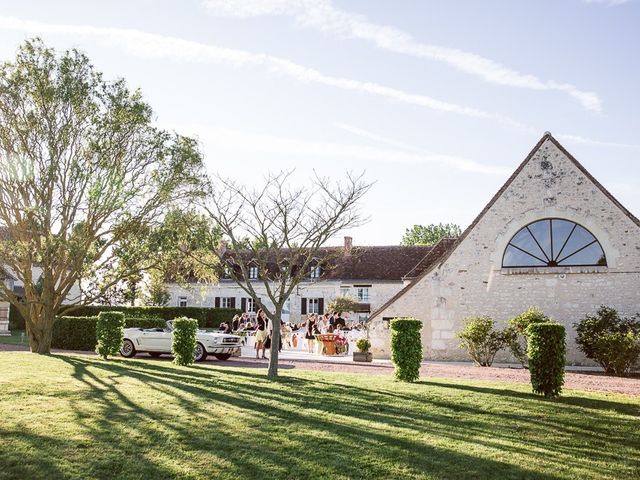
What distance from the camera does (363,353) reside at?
19.9 meters

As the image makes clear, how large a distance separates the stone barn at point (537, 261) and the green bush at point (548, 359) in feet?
27.3

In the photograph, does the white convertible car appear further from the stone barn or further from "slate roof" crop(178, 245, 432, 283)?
"slate roof" crop(178, 245, 432, 283)

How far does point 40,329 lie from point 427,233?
68.5 meters

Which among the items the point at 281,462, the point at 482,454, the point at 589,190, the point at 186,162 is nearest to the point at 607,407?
the point at 482,454

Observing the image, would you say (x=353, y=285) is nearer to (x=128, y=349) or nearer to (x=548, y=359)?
(x=128, y=349)

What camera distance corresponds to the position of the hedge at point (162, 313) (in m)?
36.8

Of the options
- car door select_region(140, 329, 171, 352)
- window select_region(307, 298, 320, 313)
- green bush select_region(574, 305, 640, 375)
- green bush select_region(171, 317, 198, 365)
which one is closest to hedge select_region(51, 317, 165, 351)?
car door select_region(140, 329, 171, 352)

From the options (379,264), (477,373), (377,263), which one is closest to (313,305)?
(377,263)

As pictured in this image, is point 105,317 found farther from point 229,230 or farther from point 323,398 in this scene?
point 323,398

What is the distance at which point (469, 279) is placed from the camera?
66.9 ft

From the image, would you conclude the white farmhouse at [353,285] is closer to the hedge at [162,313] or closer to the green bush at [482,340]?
the hedge at [162,313]

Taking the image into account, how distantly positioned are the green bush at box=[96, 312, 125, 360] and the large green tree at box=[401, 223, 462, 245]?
6580 centimetres

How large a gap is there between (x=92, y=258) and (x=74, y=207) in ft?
5.60

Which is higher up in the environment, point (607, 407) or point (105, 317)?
point (105, 317)
